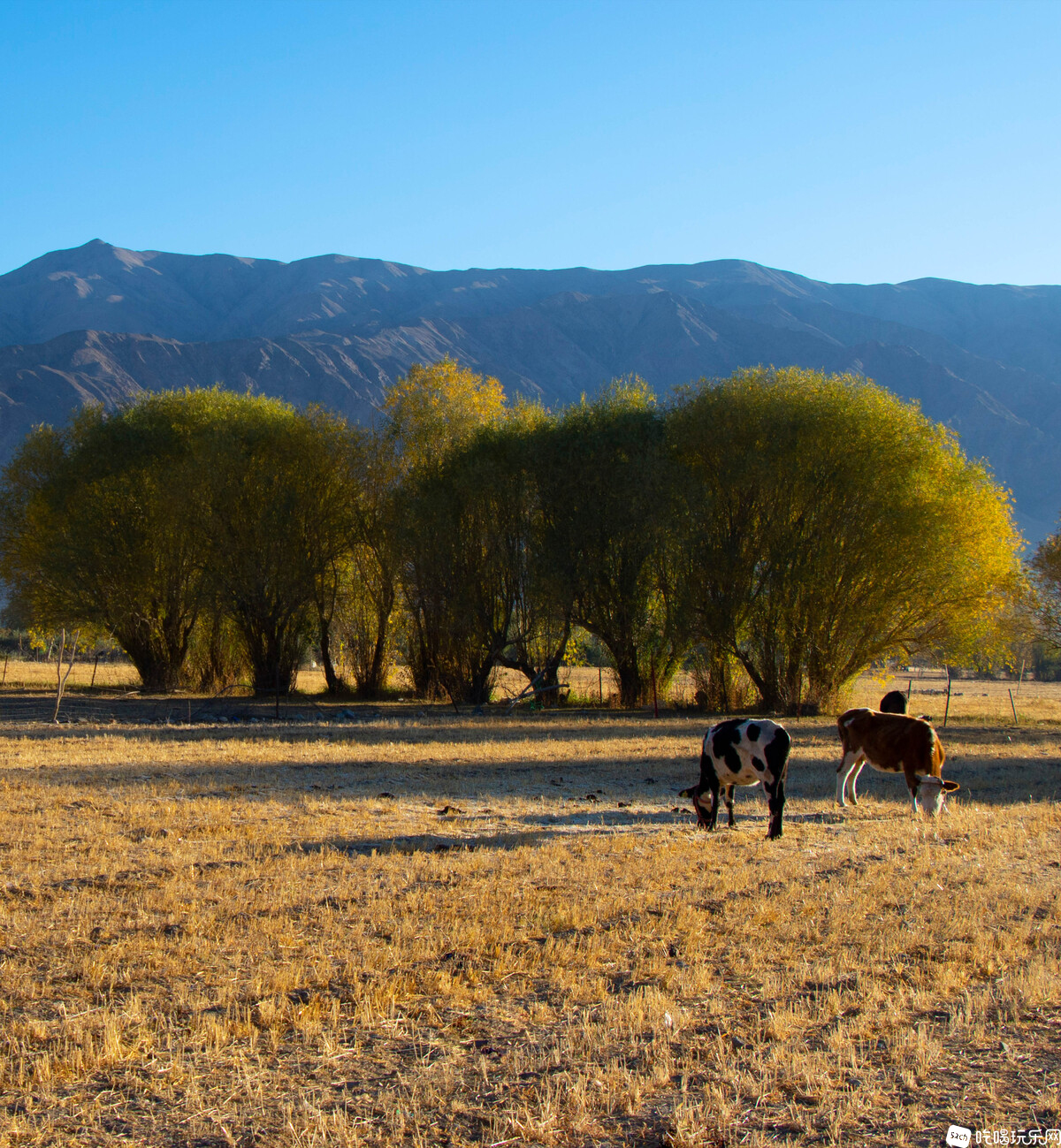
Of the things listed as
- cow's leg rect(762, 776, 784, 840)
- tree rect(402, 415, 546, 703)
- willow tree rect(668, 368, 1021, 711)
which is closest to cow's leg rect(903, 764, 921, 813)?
cow's leg rect(762, 776, 784, 840)

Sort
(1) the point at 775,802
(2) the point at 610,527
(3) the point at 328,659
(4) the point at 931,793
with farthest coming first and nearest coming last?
(3) the point at 328,659 → (2) the point at 610,527 → (4) the point at 931,793 → (1) the point at 775,802

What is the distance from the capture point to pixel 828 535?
34.3 metres

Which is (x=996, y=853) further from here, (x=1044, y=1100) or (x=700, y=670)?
(x=700, y=670)

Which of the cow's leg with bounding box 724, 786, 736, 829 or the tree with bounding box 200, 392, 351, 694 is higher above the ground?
the tree with bounding box 200, 392, 351, 694

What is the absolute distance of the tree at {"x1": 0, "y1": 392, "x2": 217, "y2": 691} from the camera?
41.8 m

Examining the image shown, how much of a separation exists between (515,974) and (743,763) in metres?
6.09

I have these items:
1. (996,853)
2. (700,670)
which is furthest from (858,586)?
(996,853)

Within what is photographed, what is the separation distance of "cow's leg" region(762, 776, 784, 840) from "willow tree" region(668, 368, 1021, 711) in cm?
2363

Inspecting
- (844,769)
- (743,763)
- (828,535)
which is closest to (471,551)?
(828,535)

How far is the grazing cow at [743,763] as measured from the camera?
1166cm

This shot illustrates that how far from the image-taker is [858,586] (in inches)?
1359

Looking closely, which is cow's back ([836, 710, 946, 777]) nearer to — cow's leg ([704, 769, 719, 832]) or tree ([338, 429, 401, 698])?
cow's leg ([704, 769, 719, 832])

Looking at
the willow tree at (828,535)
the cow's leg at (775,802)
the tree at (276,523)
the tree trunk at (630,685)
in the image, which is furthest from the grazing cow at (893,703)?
the tree at (276,523)

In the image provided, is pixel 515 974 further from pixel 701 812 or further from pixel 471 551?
pixel 471 551
